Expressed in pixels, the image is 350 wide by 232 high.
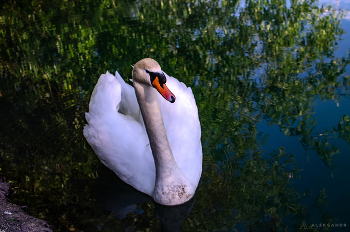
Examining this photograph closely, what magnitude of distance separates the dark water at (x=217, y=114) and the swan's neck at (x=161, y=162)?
157mm

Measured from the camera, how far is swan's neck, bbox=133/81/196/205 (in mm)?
3213

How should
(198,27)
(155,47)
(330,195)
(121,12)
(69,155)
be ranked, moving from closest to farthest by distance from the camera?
(330,195), (69,155), (155,47), (198,27), (121,12)

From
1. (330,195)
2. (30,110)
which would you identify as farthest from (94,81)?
(330,195)

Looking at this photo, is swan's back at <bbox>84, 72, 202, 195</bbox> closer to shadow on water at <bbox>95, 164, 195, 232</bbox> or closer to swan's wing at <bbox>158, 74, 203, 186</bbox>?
swan's wing at <bbox>158, 74, 203, 186</bbox>

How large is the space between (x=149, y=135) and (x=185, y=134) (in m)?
0.63

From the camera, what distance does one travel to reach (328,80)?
5469 millimetres

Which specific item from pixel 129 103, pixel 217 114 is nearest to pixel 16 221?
pixel 129 103

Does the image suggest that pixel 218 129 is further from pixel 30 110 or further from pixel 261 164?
pixel 30 110

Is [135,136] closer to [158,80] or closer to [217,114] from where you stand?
[158,80]

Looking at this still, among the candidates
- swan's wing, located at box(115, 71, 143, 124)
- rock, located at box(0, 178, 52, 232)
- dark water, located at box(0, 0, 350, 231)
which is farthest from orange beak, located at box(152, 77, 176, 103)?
rock, located at box(0, 178, 52, 232)

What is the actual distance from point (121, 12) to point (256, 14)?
4308mm

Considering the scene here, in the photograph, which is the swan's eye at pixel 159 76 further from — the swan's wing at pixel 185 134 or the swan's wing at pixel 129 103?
the swan's wing at pixel 129 103

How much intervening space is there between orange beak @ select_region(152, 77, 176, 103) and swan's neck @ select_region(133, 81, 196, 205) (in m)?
0.25

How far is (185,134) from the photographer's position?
3.89 metres
